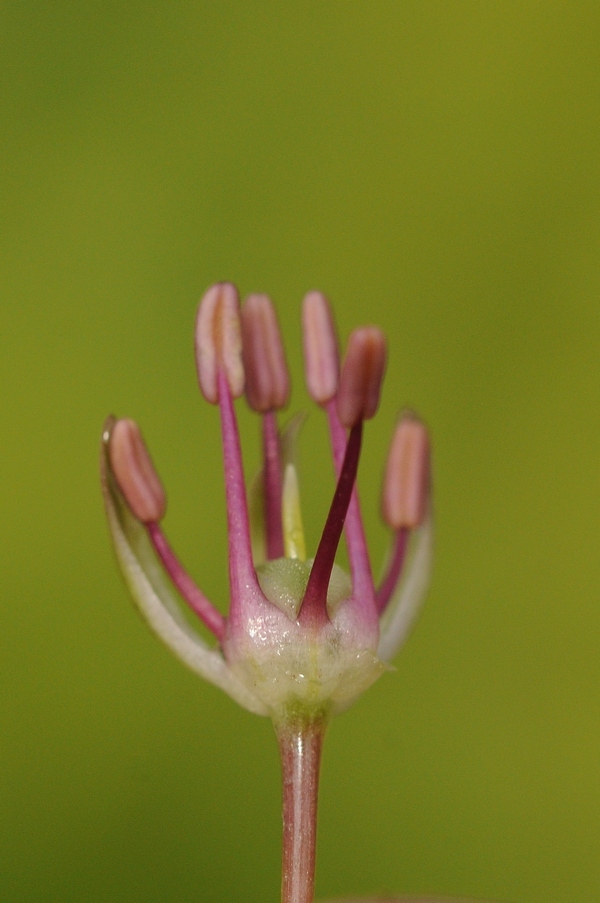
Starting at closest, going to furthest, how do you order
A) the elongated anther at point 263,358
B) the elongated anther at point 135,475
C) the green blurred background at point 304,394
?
the elongated anther at point 135,475 → the elongated anther at point 263,358 → the green blurred background at point 304,394

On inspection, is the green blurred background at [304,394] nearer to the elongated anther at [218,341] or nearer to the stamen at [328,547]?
the elongated anther at [218,341]

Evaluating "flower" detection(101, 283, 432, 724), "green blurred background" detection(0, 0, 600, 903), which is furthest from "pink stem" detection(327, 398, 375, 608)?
"green blurred background" detection(0, 0, 600, 903)

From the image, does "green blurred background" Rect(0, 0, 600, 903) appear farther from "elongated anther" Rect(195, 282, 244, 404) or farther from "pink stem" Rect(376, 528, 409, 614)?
"elongated anther" Rect(195, 282, 244, 404)

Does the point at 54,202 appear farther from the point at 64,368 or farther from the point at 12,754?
the point at 12,754

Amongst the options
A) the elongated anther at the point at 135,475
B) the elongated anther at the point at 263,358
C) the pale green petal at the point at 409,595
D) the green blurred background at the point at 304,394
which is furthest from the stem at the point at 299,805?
the green blurred background at the point at 304,394

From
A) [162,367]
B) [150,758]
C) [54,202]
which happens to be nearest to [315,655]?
[150,758]

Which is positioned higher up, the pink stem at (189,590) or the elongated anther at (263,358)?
the elongated anther at (263,358)

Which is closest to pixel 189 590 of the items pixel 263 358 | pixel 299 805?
pixel 299 805
